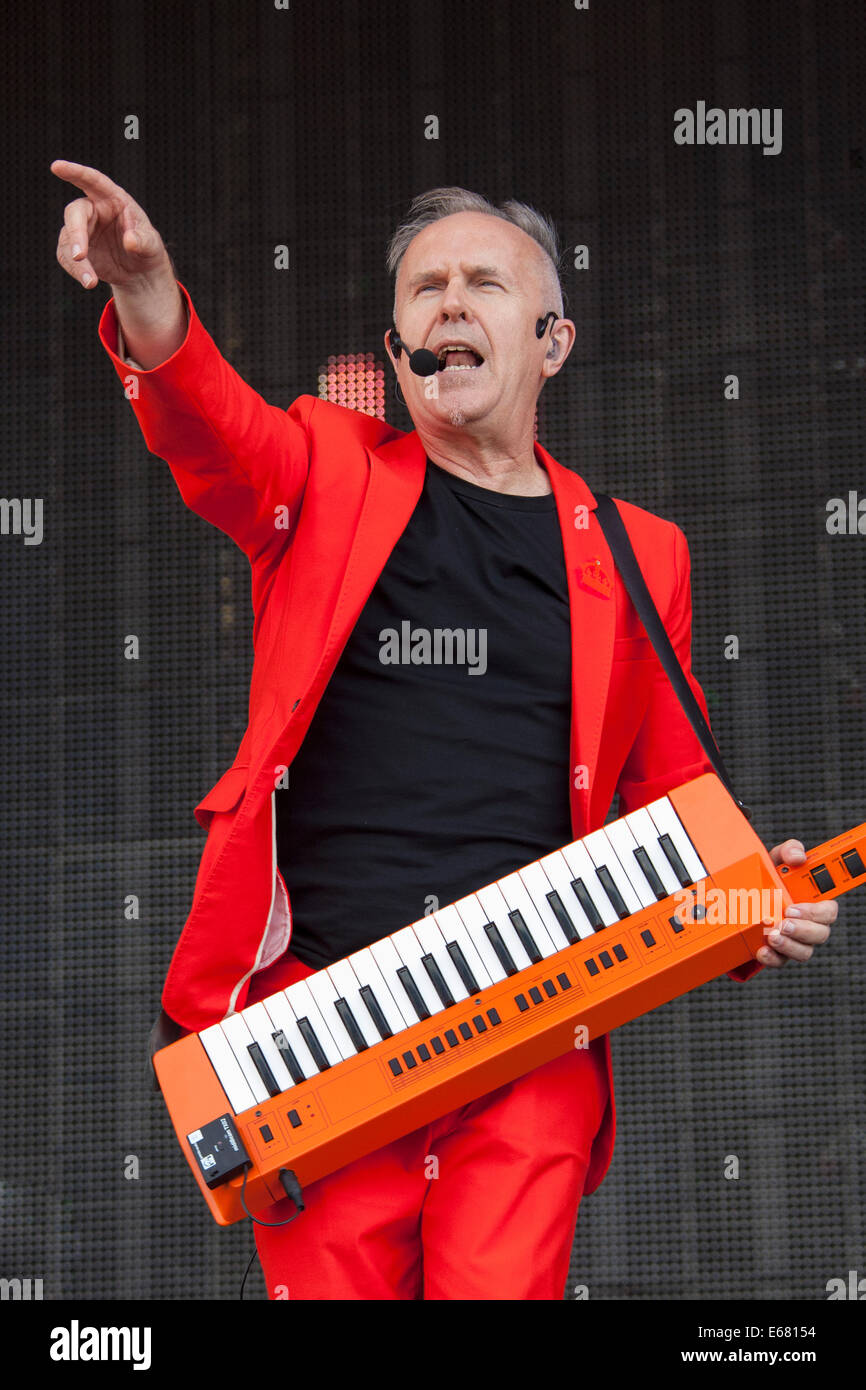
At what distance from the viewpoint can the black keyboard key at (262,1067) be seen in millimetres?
1944

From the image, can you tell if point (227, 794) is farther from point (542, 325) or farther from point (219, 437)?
point (542, 325)

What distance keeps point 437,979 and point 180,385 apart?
2.68ft

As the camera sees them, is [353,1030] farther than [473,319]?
No

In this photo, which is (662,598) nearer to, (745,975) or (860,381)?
(745,975)

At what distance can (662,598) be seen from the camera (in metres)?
2.36

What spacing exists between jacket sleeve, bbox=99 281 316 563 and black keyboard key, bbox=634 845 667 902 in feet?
2.20

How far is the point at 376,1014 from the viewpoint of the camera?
1.95 m

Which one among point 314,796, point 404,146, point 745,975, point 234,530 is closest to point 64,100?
point 404,146

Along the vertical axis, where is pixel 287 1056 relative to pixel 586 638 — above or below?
below

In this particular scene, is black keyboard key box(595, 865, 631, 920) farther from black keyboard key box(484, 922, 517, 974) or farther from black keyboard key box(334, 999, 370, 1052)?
black keyboard key box(334, 999, 370, 1052)

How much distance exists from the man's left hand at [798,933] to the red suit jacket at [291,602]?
161mm

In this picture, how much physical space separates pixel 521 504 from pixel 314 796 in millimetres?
548

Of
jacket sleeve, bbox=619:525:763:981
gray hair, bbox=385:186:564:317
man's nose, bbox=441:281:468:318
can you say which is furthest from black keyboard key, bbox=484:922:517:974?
gray hair, bbox=385:186:564:317

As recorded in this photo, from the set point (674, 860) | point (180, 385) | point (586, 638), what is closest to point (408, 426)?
point (586, 638)
